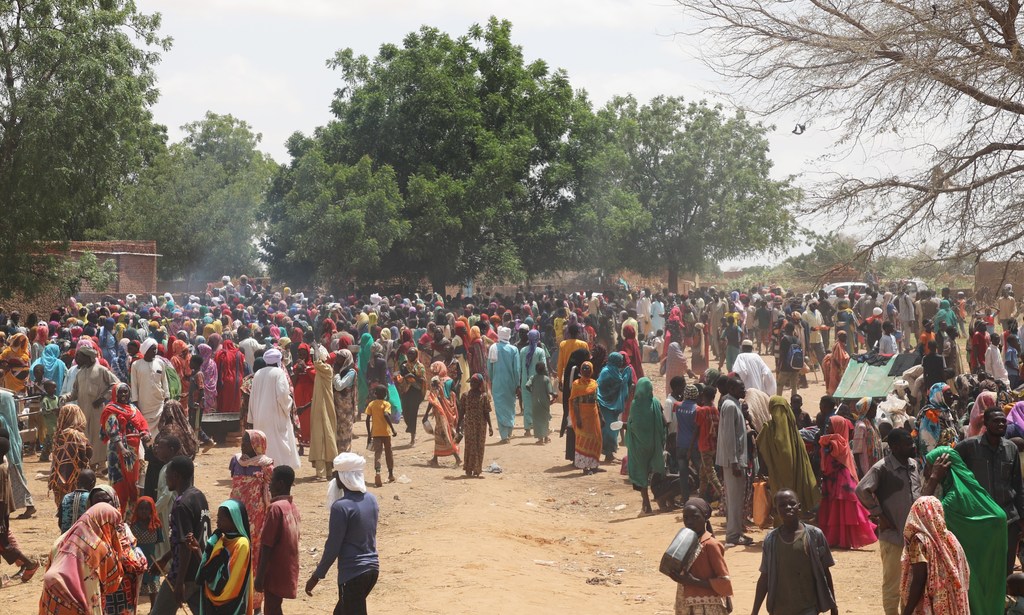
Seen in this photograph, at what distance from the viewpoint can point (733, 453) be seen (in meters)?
10.8

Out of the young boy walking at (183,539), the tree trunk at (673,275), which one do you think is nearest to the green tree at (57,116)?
the young boy walking at (183,539)

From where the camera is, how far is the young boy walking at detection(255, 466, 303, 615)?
288 inches

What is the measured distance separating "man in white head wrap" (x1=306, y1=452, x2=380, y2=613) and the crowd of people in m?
0.02

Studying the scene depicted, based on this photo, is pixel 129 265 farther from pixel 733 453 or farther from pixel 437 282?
pixel 733 453

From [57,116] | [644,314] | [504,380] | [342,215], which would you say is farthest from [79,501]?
[342,215]

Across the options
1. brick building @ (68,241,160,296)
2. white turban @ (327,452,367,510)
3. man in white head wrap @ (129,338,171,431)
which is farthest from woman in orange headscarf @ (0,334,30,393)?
brick building @ (68,241,160,296)

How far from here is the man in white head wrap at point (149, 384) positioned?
13.6 metres

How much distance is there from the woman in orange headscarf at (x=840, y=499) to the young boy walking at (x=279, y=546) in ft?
17.0

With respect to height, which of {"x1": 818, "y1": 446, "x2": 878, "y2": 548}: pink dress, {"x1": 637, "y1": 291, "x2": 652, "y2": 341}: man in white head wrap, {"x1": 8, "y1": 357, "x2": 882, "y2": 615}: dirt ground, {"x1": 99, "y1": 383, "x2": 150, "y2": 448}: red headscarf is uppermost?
{"x1": 637, "y1": 291, "x2": 652, "y2": 341}: man in white head wrap

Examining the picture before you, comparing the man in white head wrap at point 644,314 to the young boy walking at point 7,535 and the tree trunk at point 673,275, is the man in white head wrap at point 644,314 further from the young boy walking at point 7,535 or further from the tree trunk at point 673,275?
the young boy walking at point 7,535

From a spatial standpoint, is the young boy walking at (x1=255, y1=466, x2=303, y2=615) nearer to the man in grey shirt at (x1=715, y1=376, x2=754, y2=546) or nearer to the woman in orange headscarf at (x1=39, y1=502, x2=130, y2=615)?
the woman in orange headscarf at (x1=39, y1=502, x2=130, y2=615)

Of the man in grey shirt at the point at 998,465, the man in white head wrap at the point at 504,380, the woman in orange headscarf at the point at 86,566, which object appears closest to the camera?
the woman in orange headscarf at the point at 86,566

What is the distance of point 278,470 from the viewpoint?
294 inches

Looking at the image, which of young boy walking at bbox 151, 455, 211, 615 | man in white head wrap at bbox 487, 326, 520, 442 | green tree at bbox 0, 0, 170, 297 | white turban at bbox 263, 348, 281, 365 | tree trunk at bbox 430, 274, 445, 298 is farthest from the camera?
tree trunk at bbox 430, 274, 445, 298
